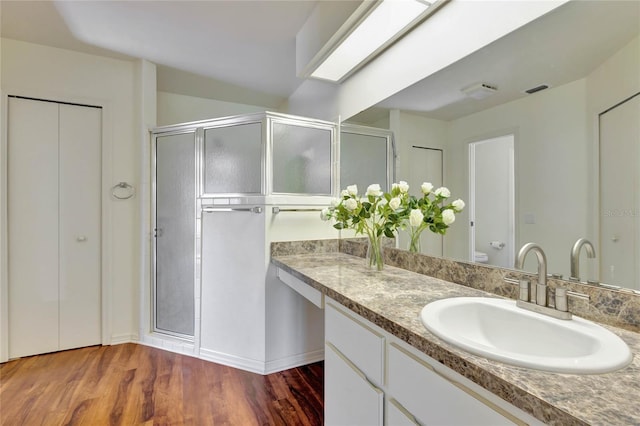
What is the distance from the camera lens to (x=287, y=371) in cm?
212

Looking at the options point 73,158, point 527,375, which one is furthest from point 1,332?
point 527,375

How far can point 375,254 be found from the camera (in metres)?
1.62

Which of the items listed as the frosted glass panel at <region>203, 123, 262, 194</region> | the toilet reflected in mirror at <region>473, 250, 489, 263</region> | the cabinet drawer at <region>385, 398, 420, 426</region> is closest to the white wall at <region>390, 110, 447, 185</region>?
the toilet reflected in mirror at <region>473, 250, 489, 263</region>

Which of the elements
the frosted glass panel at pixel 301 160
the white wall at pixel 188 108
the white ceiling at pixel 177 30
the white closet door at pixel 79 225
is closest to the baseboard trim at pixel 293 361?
the frosted glass panel at pixel 301 160

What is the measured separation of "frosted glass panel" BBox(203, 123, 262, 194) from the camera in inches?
84.0

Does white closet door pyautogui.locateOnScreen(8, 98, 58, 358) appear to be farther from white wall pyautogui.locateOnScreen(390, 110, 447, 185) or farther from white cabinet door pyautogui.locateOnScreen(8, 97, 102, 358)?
white wall pyautogui.locateOnScreen(390, 110, 447, 185)

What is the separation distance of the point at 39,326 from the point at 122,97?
1.99m

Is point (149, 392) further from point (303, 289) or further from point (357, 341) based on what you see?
point (357, 341)

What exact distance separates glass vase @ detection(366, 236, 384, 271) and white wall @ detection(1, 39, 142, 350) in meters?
2.10

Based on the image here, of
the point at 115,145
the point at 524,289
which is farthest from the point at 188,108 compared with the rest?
the point at 524,289

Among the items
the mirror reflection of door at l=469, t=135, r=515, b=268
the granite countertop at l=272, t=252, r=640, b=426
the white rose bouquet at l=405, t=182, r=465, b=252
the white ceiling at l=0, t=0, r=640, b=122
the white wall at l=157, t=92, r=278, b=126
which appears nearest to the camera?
the granite countertop at l=272, t=252, r=640, b=426

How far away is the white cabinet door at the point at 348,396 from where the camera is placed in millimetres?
979

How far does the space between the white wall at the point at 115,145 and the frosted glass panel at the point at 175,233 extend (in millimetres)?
233

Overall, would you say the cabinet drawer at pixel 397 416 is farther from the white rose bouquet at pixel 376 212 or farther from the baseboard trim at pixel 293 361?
the baseboard trim at pixel 293 361
